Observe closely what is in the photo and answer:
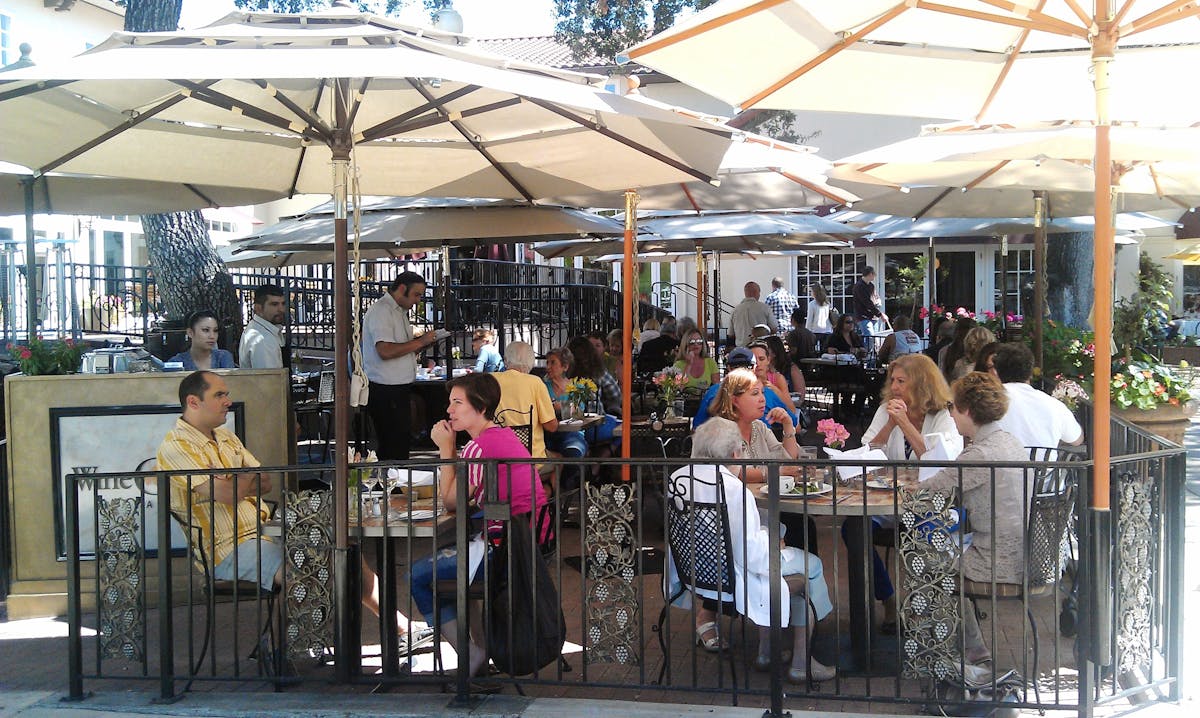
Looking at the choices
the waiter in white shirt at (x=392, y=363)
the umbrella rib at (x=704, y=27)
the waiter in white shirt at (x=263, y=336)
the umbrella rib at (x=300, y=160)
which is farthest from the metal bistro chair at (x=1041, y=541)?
the waiter in white shirt at (x=263, y=336)

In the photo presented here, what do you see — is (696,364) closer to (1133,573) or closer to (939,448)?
(939,448)

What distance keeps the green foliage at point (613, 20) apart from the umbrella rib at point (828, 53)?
35.0ft

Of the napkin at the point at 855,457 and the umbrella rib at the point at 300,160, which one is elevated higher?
the umbrella rib at the point at 300,160

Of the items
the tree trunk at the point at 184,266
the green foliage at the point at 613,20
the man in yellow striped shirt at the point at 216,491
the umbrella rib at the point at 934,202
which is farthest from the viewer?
the green foliage at the point at 613,20

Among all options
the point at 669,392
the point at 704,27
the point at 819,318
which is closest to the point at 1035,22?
the point at 704,27

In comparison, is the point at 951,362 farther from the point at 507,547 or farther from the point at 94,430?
the point at 94,430

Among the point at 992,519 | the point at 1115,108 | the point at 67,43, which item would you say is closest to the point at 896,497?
the point at 992,519

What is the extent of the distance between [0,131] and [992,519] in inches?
188

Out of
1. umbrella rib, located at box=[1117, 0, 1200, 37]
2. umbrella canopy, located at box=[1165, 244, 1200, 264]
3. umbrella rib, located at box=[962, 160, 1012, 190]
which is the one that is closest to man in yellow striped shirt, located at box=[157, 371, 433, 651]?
umbrella rib, located at box=[1117, 0, 1200, 37]

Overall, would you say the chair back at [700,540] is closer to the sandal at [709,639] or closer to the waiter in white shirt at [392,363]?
the sandal at [709,639]

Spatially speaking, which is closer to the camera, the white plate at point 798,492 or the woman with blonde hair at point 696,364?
the white plate at point 798,492

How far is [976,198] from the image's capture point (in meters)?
10.1

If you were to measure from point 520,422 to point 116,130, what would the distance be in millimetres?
2979

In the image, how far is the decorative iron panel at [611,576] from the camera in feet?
14.9
